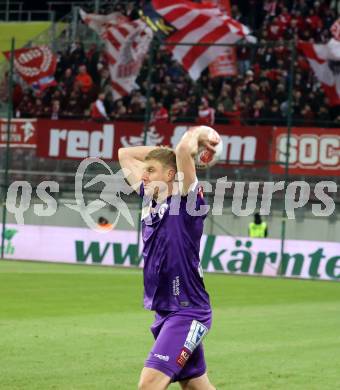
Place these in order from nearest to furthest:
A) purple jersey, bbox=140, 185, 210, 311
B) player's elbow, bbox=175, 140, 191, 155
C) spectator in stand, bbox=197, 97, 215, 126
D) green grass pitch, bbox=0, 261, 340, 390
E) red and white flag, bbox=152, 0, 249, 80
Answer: player's elbow, bbox=175, 140, 191, 155
purple jersey, bbox=140, 185, 210, 311
green grass pitch, bbox=0, 261, 340, 390
spectator in stand, bbox=197, 97, 215, 126
red and white flag, bbox=152, 0, 249, 80

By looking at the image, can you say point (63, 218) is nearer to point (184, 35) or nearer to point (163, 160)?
point (184, 35)

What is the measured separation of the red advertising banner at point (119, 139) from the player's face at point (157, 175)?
2078 centimetres

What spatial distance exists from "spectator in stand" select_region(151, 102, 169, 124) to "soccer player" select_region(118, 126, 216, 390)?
22216mm

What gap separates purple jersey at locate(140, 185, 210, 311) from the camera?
7.82m

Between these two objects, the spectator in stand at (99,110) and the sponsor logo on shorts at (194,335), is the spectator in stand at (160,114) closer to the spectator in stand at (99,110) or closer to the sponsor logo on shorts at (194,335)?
the spectator in stand at (99,110)

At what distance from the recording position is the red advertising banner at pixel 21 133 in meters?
31.0

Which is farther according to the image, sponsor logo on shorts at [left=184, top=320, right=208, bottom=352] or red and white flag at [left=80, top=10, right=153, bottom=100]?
red and white flag at [left=80, top=10, right=153, bottom=100]

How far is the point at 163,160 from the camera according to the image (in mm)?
7820

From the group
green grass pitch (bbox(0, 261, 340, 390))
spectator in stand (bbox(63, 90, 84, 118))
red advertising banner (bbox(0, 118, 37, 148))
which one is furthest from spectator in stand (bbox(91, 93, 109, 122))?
green grass pitch (bbox(0, 261, 340, 390))

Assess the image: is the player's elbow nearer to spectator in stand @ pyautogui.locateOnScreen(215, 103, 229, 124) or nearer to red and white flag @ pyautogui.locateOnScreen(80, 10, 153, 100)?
spectator in stand @ pyautogui.locateOnScreen(215, 103, 229, 124)

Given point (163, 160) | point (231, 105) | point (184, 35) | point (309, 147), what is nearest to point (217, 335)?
point (163, 160)

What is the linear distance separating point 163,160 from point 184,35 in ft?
90.3

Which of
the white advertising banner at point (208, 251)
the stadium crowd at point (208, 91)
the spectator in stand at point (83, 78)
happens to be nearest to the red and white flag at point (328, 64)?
the stadium crowd at point (208, 91)

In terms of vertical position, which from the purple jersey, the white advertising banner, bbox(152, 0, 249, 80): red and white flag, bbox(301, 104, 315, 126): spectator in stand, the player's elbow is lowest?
the white advertising banner
